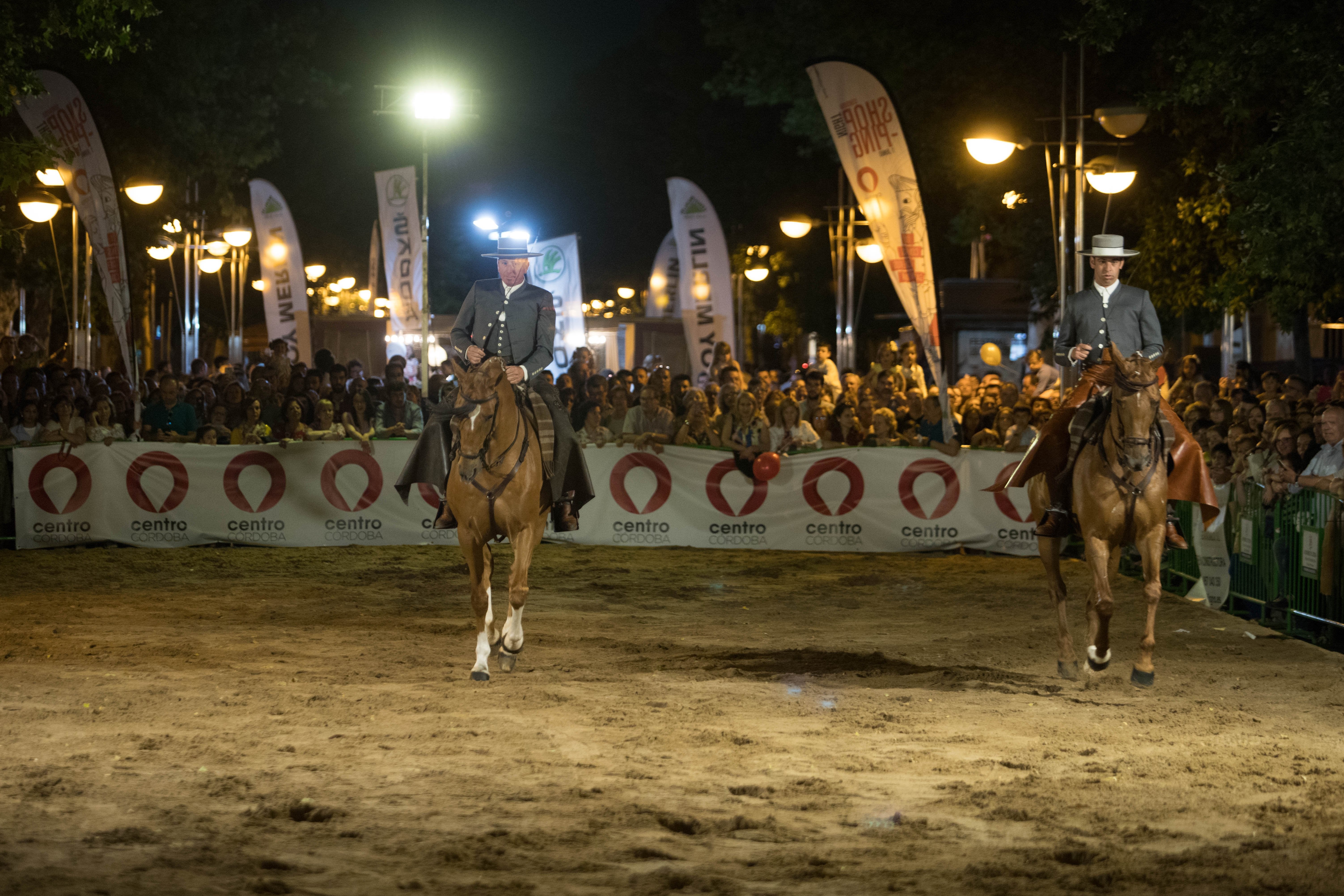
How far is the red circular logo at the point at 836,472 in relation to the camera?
17.2m

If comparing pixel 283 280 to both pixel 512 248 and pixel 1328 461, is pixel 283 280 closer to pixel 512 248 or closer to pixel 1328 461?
pixel 512 248

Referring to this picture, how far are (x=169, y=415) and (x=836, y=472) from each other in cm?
880

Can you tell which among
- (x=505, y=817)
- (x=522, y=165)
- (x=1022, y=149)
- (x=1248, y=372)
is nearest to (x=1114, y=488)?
(x=505, y=817)

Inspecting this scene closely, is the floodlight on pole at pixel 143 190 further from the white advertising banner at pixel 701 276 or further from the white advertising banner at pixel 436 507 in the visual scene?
the white advertising banner at pixel 701 276

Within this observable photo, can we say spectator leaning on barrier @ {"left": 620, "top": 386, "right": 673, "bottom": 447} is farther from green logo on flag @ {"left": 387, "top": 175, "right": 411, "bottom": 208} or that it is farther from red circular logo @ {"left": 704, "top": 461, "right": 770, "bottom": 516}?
green logo on flag @ {"left": 387, "top": 175, "right": 411, "bottom": 208}

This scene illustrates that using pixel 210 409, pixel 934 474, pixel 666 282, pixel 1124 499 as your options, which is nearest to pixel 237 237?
pixel 666 282

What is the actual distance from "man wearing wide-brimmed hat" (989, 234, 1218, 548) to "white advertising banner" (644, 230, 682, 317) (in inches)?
972

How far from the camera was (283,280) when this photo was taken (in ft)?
98.3

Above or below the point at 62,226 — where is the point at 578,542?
below

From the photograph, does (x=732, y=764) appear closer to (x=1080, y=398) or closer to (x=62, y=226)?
(x=1080, y=398)

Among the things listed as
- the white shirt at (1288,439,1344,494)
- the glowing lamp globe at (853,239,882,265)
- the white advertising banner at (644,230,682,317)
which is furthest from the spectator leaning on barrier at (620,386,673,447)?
the white advertising banner at (644,230,682,317)

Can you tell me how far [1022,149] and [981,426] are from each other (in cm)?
911

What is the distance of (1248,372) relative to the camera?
21234 mm

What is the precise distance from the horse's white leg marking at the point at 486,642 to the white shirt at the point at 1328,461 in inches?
257
